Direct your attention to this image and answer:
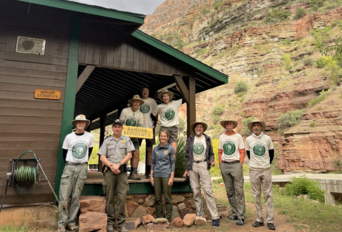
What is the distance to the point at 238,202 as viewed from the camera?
507 centimetres

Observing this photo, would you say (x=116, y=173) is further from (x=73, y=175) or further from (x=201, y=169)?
(x=201, y=169)

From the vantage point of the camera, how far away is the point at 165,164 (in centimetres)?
500

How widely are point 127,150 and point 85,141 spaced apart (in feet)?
2.51

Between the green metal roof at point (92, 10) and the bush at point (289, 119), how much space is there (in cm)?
1997

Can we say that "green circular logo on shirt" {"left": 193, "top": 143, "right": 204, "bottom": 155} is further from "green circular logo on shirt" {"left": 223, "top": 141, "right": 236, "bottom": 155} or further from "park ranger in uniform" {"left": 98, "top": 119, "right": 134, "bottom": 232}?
"park ranger in uniform" {"left": 98, "top": 119, "right": 134, "bottom": 232}

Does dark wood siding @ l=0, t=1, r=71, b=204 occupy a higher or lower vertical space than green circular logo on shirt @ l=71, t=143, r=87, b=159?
higher

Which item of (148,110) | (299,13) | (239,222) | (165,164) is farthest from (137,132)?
(299,13)

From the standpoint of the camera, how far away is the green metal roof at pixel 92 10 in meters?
4.56

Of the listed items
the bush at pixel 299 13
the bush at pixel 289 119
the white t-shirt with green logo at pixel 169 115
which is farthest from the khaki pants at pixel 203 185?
the bush at pixel 299 13

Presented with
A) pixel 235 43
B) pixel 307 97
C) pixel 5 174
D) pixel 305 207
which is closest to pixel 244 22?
pixel 235 43

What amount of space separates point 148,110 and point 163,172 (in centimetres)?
164

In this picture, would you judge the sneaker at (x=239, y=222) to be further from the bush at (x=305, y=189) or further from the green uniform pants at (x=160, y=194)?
the bush at (x=305, y=189)

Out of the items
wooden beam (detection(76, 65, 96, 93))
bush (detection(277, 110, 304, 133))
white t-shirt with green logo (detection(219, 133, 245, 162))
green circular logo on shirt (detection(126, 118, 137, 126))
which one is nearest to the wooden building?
wooden beam (detection(76, 65, 96, 93))

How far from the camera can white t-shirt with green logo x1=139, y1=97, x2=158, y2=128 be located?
232 inches
